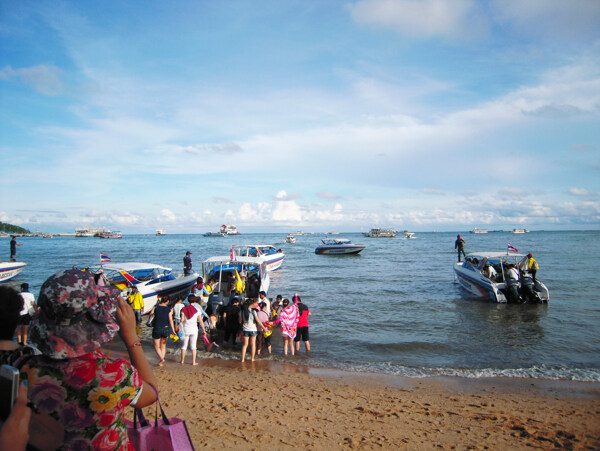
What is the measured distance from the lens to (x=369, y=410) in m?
7.30

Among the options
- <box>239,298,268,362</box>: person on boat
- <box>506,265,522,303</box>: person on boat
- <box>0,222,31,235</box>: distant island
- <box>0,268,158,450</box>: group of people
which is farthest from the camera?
<box>0,222,31,235</box>: distant island

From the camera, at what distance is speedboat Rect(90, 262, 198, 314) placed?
16.8 meters

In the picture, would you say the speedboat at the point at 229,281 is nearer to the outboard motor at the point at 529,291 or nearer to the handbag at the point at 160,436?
the handbag at the point at 160,436

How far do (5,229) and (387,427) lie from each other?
702 ft

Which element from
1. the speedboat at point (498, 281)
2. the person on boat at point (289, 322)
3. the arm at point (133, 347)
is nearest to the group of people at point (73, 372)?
the arm at point (133, 347)

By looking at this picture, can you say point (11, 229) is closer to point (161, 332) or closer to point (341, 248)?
point (341, 248)

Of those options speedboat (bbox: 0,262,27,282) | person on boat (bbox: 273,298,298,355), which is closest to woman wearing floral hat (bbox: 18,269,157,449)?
person on boat (bbox: 273,298,298,355)

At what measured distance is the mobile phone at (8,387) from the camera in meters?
1.79

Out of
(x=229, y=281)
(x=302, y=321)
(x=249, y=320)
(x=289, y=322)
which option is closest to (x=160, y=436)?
(x=249, y=320)

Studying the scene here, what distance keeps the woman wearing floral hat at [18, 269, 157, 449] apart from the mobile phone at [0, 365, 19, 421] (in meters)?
0.16

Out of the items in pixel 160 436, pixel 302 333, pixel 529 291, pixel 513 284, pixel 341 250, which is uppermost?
pixel 160 436

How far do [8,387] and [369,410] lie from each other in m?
6.69

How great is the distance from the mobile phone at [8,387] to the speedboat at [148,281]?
15484mm

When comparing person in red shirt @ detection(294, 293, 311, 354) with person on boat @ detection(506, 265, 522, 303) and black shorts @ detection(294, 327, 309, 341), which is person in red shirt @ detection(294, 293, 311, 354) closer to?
black shorts @ detection(294, 327, 309, 341)
